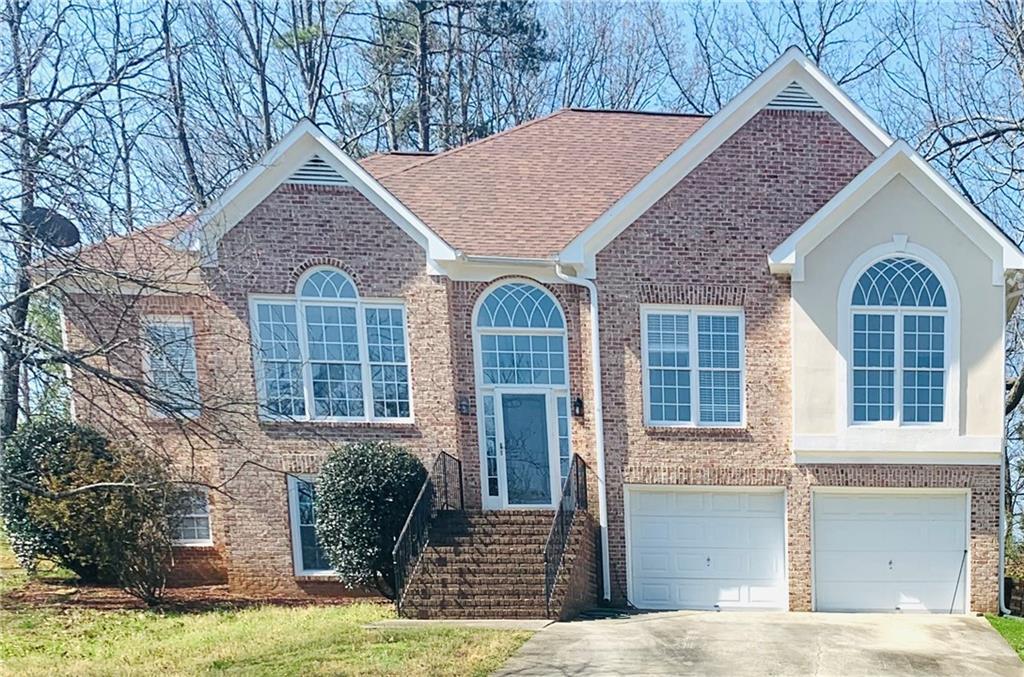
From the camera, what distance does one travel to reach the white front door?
1045 centimetres

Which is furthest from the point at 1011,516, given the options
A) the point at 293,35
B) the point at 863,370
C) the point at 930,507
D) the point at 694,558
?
the point at 293,35

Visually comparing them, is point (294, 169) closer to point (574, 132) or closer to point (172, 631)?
point (574, 132)

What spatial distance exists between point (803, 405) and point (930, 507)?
277 cm

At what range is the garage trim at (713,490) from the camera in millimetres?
9727

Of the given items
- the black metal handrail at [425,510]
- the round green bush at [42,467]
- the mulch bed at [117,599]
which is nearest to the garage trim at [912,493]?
the black metal handrail at [425,510]

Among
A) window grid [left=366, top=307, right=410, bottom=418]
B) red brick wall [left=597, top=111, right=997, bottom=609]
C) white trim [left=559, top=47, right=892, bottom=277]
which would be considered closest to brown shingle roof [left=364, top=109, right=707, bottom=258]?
white trim [left=559, top=47, right=892, bottom=277]

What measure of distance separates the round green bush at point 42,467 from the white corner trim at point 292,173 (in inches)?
138

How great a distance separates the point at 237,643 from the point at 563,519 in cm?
475

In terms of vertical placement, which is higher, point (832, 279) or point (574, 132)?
point (574, 132)

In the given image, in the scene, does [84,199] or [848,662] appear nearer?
[84,199]

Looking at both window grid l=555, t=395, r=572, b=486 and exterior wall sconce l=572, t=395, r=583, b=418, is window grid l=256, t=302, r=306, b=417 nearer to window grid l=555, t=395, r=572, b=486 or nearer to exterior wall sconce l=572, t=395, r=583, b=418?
window grid l=555, t=395, r=572, b=486

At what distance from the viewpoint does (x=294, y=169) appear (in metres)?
9.88

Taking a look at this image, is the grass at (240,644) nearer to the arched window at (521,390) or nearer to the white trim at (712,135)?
the arched window at (521,390)

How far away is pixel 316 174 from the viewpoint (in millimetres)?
9922
